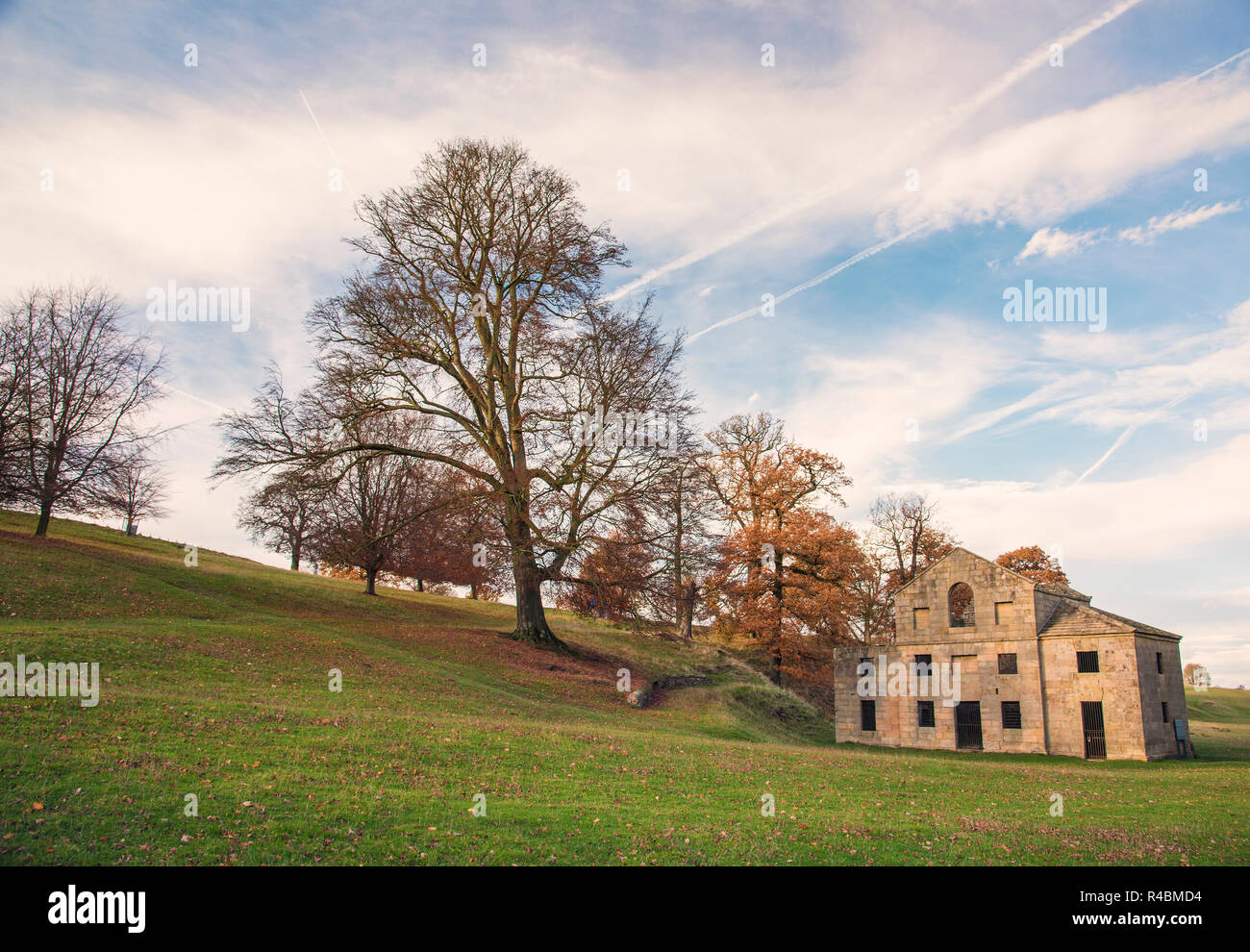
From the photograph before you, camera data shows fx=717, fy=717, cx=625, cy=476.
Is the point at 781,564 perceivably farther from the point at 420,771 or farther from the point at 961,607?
the point at 420,771

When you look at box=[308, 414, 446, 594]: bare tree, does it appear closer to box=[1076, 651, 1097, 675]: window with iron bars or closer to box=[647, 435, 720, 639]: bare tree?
box=[647, 435, 720, 639]: bare tree

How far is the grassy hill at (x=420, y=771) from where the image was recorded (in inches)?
→ 382

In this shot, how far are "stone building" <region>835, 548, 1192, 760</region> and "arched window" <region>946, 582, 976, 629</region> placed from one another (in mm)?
204

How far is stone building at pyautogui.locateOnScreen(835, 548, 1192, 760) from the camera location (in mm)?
33625

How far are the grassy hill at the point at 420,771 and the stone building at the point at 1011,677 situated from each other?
3516 mm

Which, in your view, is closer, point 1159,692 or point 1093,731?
point 1093,731

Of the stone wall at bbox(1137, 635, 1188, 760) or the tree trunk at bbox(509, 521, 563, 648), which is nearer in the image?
the tree trunk at bbox(509, 521, 563, 648)

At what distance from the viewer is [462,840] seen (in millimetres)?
10047

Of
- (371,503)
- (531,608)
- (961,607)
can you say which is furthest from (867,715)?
(371,503)

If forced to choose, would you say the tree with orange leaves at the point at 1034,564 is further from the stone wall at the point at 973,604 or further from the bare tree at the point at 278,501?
the bare tree at the point at 278,501

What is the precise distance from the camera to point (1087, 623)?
35.4 metres

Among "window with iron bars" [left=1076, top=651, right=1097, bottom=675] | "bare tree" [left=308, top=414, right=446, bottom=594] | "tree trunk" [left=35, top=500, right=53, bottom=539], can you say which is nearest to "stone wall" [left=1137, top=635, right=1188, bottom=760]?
"window with iron bars" [left=1076, top=651, right=1097, bottom=675]

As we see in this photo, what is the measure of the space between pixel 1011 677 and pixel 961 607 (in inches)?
496
